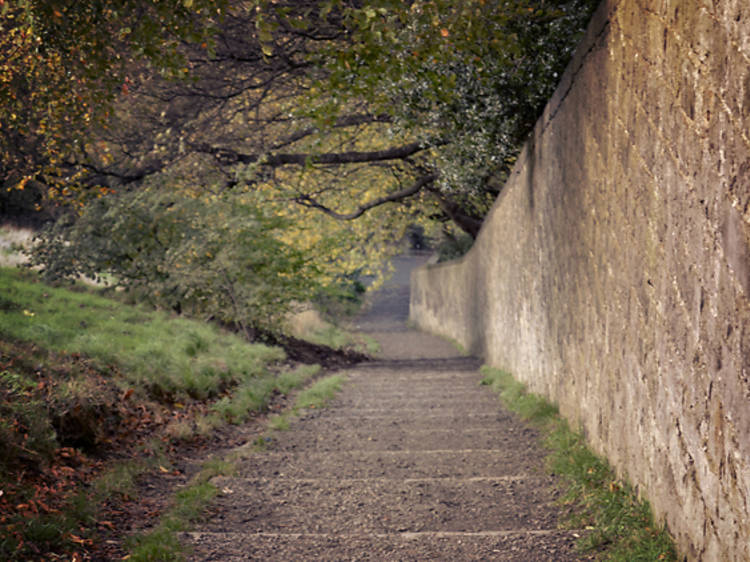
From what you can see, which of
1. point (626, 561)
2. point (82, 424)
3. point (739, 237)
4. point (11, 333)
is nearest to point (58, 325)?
point (11, 333)

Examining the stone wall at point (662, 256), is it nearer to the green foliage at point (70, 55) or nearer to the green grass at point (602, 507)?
the green grass at point (602, 507)

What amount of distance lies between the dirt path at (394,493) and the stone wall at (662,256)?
56cm

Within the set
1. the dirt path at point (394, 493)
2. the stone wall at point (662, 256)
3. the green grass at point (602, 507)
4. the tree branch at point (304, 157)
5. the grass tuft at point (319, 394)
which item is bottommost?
the grass tuft at point (319, 394)

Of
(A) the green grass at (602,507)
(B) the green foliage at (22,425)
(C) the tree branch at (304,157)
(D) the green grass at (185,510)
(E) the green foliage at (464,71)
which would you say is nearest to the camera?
(A) the green grass at (602,507)

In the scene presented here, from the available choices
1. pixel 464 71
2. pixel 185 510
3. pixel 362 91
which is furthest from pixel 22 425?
pixel 464 71

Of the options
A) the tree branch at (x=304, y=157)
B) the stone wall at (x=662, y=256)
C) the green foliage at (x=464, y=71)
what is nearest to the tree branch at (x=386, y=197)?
the tree branch at (x=304, y=157)

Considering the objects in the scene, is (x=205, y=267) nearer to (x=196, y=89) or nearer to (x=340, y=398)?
(x=196, y=89)

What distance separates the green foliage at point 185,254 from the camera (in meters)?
11.5

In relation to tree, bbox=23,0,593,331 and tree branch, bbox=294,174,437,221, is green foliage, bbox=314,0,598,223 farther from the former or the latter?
tree branch, bbox=294,174,437,221

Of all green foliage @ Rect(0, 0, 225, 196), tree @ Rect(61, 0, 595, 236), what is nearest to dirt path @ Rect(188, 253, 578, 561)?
tree @ Rect(61, 0, 595, 236)

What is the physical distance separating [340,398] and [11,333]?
3685 millimetres

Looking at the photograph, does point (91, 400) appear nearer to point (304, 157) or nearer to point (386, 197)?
point (304, 157)

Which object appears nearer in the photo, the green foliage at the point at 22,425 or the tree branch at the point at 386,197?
the green foliage at the point at 22,425

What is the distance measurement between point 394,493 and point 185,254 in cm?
788
